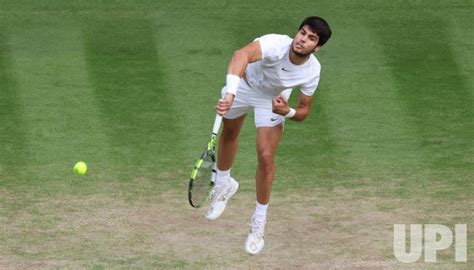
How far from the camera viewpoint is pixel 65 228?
1557 centimetres

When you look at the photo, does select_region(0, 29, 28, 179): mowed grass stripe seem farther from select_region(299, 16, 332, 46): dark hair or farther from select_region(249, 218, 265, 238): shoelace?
select_region(299, 16, 332, 46): dark hair

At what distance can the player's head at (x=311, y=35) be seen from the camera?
14.8m

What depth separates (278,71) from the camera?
15234mm

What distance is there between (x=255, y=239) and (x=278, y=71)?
1.83m

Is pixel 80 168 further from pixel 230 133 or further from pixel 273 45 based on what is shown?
pixel 273 45

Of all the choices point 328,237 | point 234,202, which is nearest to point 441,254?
point 328,237

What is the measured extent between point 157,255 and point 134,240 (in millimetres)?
493

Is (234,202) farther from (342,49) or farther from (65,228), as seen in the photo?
(342,49)

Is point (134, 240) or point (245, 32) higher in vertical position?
point (134, 240)

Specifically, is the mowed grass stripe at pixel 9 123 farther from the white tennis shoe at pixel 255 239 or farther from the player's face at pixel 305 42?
the player's face at pixel 305 42

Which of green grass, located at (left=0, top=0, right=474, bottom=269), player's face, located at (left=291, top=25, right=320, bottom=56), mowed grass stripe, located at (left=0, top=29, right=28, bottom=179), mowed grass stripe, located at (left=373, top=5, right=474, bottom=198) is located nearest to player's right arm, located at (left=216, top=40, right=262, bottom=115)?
player's face, located at (left=291, top=25, right=320, bottom=56)

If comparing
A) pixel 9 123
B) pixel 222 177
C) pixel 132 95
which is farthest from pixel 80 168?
pixel 132 95

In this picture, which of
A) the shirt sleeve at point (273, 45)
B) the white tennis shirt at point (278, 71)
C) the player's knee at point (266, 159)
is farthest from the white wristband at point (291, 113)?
the shirt sleeve at point (273, 45)

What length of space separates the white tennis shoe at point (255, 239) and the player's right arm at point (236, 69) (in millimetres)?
1684
